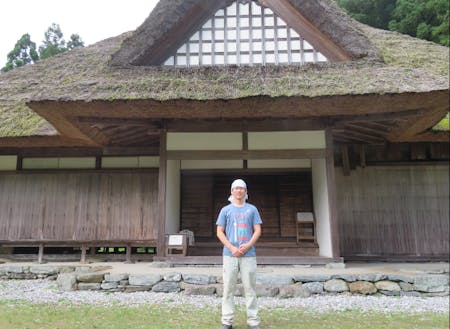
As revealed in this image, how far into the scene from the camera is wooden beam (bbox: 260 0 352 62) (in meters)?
6.73

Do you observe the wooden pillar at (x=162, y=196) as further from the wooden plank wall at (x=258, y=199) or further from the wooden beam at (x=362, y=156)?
the wooden beam at (x=362, y=156)

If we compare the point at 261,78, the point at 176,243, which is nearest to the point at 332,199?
the point at 261,78

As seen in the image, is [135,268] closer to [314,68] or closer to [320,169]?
[320,169]

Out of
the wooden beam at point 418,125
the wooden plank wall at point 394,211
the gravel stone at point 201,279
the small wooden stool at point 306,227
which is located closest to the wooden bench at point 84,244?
the gravel stone at point 201,279

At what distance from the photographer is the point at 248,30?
7.09 m

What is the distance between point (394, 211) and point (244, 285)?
6.16 meters

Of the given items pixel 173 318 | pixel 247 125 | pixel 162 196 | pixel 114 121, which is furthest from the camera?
pixel 247 125

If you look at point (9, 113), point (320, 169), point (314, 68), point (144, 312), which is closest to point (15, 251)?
point (9, 113)

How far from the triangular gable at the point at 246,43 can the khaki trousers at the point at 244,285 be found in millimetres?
4613

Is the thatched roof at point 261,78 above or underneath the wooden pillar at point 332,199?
above

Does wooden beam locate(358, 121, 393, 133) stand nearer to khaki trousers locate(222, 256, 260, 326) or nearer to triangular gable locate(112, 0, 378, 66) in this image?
triangular gable locate(112, 0, 378, 66)

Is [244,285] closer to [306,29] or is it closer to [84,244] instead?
[84,244]

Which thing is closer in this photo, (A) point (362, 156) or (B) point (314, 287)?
(B) point (314, 287)

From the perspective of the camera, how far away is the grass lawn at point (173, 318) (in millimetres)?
3670
